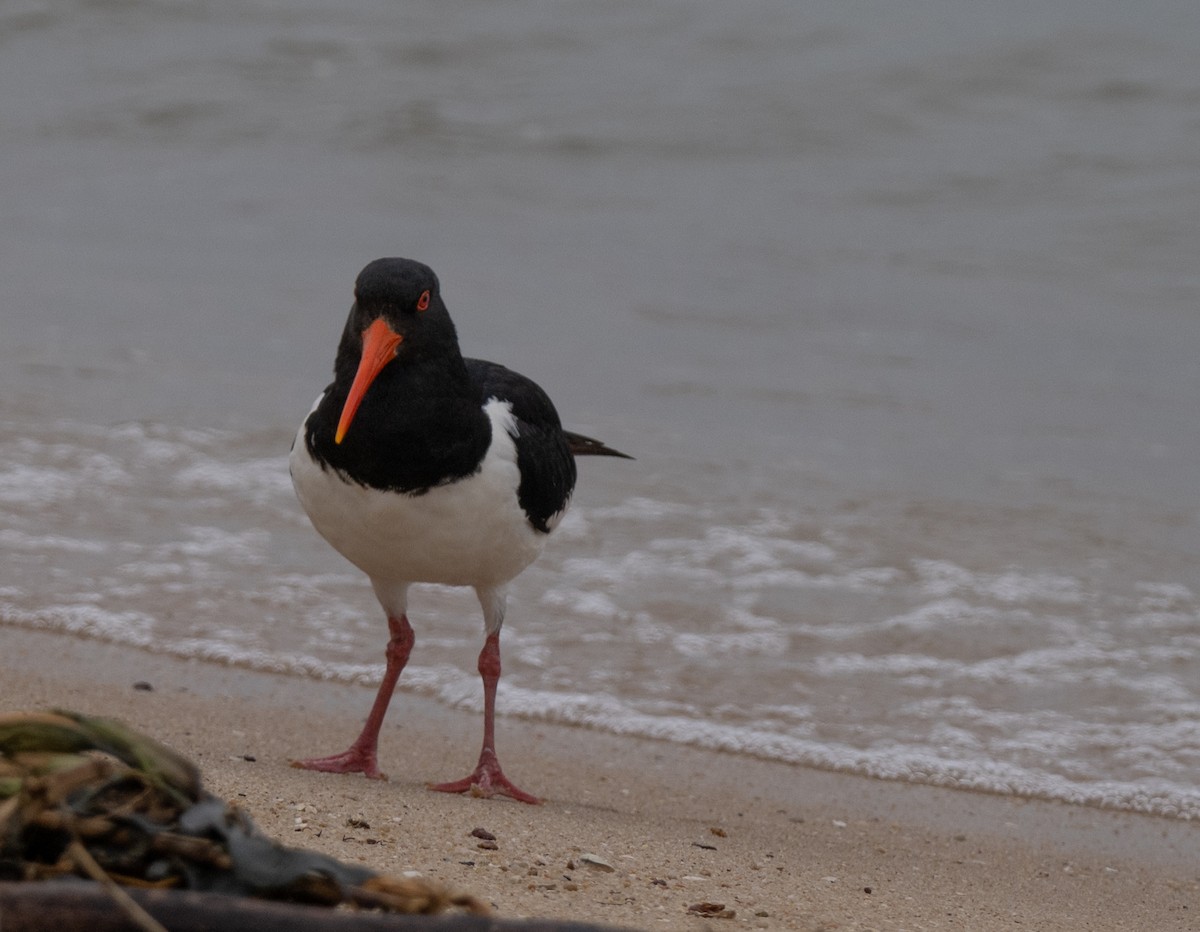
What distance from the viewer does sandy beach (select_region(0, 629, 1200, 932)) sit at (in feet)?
11.3

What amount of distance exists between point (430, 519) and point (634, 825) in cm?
96

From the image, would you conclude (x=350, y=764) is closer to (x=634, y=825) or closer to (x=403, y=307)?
(x=634, y=825)

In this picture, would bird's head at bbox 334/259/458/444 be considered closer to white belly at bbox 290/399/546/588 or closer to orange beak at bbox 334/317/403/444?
orange beak at bbox 334/317/403/444

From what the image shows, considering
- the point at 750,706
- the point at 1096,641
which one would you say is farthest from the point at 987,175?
the point at 750,706

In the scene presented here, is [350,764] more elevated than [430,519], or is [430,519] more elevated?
[430,519]

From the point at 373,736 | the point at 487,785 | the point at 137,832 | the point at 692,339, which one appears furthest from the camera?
the point at 692,339

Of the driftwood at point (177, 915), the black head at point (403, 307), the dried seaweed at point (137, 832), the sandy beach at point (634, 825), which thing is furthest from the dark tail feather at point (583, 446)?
the driftwood at point (177, 915)

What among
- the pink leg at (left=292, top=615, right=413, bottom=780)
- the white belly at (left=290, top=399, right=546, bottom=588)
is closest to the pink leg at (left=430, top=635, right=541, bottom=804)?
the pink leg at (left=292, top=615, right=413, bottom=780)

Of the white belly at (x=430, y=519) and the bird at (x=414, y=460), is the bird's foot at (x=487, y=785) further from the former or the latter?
the white belly at (x=430, y=519)

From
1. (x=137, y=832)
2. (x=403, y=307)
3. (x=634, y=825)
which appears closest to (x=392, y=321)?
(x=403, y=307)

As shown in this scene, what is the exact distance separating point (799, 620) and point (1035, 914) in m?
2.54

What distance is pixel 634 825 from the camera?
4176 mm

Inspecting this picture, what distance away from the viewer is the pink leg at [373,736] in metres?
4.53

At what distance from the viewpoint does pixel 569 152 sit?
14.7 metres
